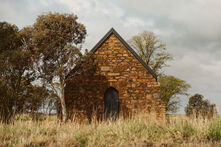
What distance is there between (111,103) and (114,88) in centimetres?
113

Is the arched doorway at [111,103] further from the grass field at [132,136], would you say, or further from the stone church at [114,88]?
the grass field at [132,136]

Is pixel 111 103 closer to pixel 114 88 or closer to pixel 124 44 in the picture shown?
pixel 114 88

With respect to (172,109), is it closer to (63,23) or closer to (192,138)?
(63,23)

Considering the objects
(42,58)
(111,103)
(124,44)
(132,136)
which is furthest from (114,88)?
(132,136)

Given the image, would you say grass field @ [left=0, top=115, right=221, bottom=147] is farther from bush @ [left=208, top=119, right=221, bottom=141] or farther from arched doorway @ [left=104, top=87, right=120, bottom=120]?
arched doorway @ [left=104, top=87, right=120, bottom=120]

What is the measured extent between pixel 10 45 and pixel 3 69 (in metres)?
2.58

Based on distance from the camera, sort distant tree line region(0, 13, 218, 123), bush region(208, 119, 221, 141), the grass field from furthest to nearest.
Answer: distant tree line region(0, 13, 218, 123) → bush region(208, 119, 221, 141) → the grass field

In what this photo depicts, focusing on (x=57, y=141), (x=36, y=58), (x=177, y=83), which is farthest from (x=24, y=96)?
(x=177, y=83)

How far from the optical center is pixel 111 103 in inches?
629

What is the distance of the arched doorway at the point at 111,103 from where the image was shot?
15812 mm

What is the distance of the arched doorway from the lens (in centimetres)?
1581

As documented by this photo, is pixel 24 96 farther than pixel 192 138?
Yes

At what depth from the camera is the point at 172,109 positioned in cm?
→ 2898

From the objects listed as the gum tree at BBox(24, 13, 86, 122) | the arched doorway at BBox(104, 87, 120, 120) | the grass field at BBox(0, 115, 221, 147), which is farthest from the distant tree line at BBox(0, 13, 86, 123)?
the grass field at BBox(0, 115, 221, 147)
